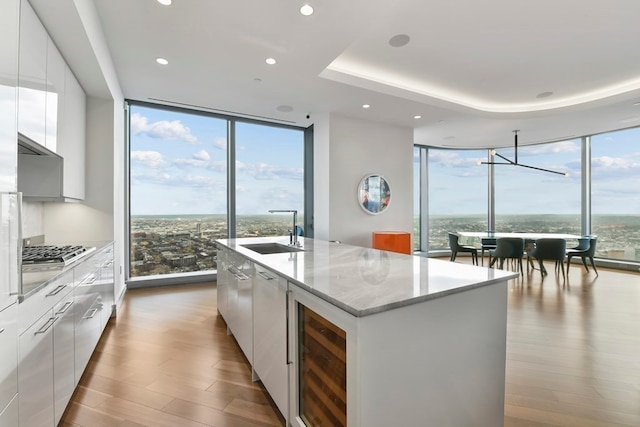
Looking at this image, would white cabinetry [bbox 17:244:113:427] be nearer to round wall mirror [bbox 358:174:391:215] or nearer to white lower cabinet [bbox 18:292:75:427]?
white lower cabinet [bbox 18:292:75:427]

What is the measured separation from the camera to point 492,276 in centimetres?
151

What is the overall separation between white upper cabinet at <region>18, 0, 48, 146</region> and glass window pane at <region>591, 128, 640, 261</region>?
930 cm

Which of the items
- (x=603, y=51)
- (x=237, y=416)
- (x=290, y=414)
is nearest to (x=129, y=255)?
(x=237, y=416)

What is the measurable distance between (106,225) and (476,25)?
186 inches

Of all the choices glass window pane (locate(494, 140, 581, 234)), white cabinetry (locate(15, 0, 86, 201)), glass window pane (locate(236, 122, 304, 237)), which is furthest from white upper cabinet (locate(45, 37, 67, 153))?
glass window pane (locate(494, 140, 581, 234))

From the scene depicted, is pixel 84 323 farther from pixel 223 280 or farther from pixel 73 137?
pixel 73 137

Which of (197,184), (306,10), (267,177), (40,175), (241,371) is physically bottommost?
(241,371)

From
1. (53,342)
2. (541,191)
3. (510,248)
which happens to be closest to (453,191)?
(541,191)

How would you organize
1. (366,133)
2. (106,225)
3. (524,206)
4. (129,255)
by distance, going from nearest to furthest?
(106,225), (129,255), (366,133), (524,206)

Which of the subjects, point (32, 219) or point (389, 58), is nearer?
point (32, 219)

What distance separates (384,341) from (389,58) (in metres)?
3.66

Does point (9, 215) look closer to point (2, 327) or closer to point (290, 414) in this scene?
point (2, 327)

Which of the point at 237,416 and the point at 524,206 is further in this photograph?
the point at 524,206

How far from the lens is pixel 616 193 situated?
623cm
